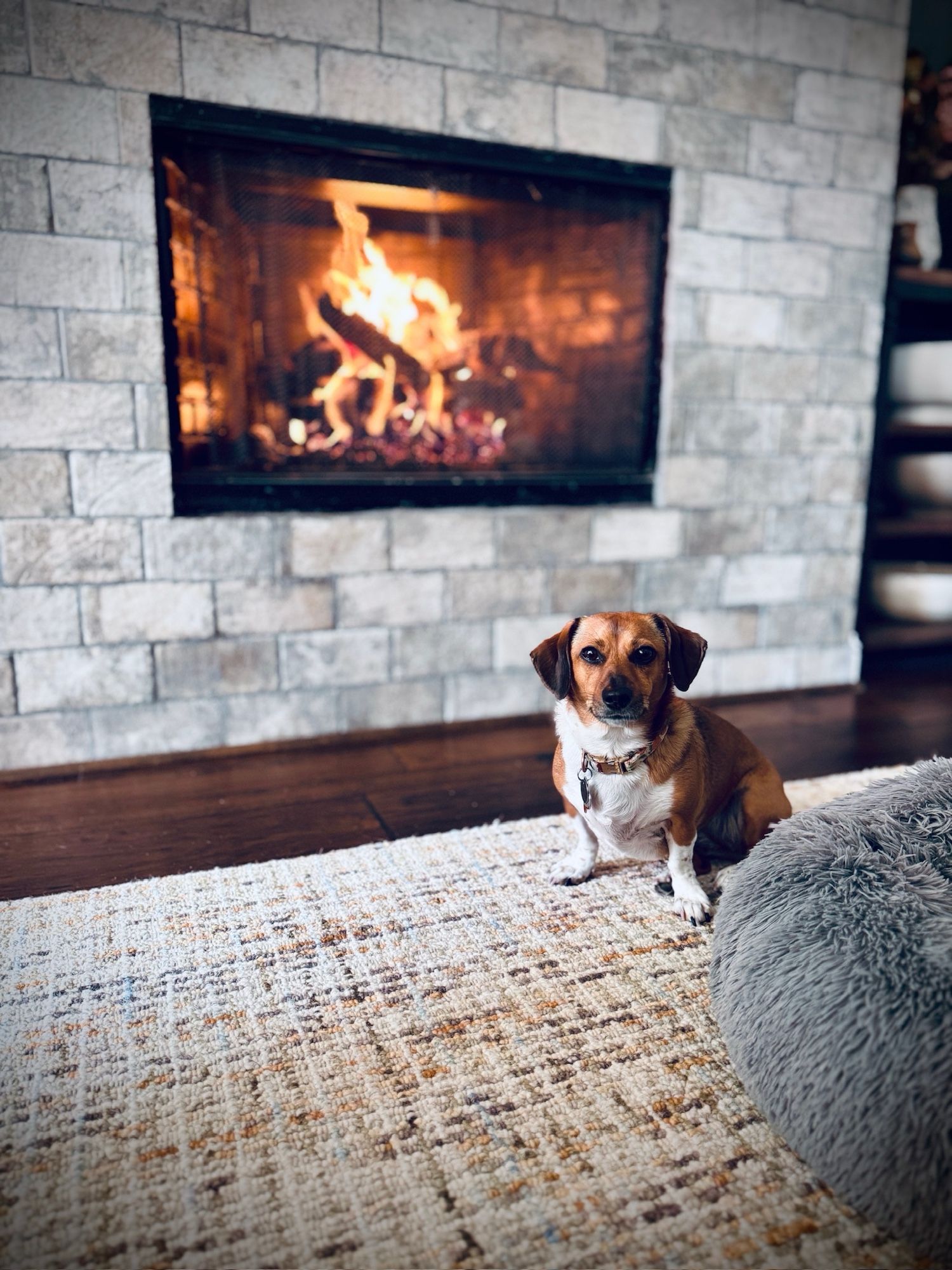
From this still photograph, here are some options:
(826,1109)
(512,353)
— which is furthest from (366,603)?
(826,1109)

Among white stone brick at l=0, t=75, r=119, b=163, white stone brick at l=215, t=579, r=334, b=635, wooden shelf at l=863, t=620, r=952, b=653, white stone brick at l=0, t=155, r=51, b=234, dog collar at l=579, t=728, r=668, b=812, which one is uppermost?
white stone brick at l=0, t=75, r=119, b=163

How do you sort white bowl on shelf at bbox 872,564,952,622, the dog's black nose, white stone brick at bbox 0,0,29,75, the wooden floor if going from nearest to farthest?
1. the dog's black nose
2. the wooden floor
3. white stone brick at bbox 0,0,29,75
4. white bowl on shelf at bbox 872,564,952,622

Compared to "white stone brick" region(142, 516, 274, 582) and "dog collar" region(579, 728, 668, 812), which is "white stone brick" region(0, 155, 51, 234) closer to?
"white stone brick" region(142, 516, 274, 582)

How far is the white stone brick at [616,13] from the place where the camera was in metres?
2.49

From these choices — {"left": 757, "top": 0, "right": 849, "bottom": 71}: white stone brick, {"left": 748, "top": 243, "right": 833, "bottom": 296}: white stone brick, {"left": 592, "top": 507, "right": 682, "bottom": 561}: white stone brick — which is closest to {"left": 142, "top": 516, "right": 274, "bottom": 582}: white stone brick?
{"left": 592, "top": 507, "right": 682, "bottom": 561}: white stone brick

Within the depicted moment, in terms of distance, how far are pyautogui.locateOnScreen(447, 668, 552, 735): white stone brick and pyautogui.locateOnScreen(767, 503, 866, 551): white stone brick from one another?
96cm

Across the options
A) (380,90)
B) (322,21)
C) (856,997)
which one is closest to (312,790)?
(856,997)

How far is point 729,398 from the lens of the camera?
9.53 ft

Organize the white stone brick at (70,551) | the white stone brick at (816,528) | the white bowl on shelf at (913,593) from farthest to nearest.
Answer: the white bowl on shelf at (913,593) → the white stone brick at (816,528) → the white stone brick at (70,551)

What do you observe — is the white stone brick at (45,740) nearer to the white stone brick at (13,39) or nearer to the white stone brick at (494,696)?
the white stone brick at (494,696)

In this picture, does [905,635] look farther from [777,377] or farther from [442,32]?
[442,32]

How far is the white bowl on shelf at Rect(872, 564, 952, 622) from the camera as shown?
3.29 meters

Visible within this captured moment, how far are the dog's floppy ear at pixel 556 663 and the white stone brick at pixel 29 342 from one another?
1.46m

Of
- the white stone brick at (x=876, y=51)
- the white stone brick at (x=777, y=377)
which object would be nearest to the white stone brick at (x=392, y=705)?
the white stone brick at (x=777, y=377)
